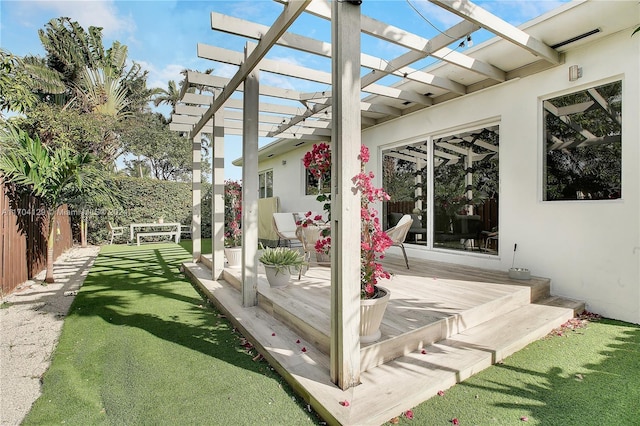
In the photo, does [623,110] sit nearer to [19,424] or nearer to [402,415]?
[402,415]

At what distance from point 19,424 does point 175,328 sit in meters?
1.47

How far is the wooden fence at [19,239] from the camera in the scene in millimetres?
4406

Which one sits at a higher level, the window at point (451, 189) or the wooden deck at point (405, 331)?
the window at point (451, 189)

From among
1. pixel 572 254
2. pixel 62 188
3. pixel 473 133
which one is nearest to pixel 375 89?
pixel 473 133

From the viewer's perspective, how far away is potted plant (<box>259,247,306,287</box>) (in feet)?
12.9

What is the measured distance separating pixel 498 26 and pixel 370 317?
301cm

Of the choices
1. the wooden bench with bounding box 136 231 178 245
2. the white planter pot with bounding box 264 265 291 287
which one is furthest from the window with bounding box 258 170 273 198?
the white planter pot with bounding box 264 265 291 287

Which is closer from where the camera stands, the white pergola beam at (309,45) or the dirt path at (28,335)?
the dirt path at (28,335)

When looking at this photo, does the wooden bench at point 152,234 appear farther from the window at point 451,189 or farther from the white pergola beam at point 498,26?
the white pergola beam at point 498,26

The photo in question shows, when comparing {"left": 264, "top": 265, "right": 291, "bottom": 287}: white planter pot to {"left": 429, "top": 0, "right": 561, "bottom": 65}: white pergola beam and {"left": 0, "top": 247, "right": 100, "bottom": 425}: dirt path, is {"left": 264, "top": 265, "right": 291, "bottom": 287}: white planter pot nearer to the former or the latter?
{"left": 0, "top": 247, "right": 100, "bottom": 425}: dirt path

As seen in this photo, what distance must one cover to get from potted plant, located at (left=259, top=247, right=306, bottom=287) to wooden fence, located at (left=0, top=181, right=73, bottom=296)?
367 cm

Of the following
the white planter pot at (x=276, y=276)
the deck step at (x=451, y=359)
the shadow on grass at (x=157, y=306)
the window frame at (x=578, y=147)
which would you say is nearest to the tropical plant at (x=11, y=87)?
the shadow on grass at (x=157, y=306)

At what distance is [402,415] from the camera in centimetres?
189

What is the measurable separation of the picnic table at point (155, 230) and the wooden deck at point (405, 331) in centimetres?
754
